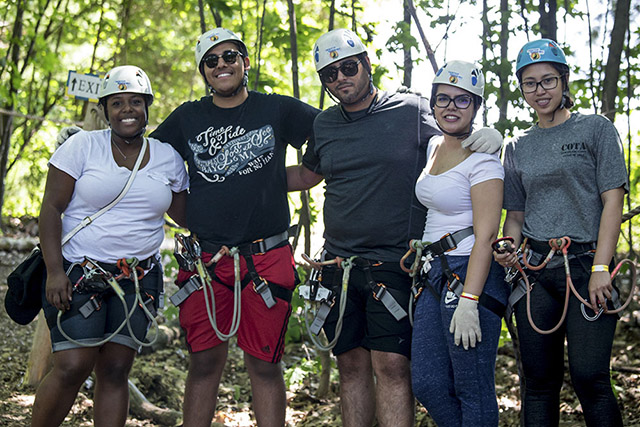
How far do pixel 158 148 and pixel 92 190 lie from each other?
19.0 inches

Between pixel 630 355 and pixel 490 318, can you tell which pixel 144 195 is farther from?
pixel 630 355

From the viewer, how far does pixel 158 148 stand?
154 inches

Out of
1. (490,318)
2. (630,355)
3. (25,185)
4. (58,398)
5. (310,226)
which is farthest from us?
(25,185)

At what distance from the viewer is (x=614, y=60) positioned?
527 centimetres

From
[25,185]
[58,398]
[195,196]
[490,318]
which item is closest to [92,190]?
[195,196]

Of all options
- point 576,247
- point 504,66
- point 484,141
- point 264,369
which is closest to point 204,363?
point 264,369

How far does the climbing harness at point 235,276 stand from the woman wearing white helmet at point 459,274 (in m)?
0.92

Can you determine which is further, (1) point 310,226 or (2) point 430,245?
(1) point 310,226

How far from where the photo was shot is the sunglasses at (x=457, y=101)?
3344 millimetres

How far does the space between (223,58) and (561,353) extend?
7.97 feet

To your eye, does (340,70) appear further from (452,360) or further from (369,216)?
(452,360)

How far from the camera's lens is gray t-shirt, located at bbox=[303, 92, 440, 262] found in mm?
3559

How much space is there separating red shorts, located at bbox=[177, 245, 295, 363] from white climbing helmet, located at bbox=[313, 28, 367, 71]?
1.12 m

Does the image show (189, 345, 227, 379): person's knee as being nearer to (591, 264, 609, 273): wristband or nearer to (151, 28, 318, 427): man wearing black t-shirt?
(151, 28, 318, 427): man wearing black t-shirt
